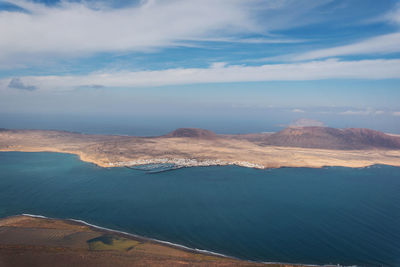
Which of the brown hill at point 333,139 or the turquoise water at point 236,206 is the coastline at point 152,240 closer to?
the turquoise water at point 236,206

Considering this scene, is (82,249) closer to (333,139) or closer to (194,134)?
(194,134)

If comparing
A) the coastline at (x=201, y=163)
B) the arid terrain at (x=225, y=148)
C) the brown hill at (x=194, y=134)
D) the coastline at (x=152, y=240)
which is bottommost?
the coastline at (x=152, y=240)

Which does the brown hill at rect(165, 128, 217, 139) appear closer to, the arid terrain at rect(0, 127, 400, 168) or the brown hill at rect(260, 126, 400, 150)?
the arid terrain at rect(0, 127, 400, 168)

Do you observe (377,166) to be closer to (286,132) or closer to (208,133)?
(286,132)

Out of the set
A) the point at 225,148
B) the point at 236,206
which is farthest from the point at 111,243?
the point at 225,148

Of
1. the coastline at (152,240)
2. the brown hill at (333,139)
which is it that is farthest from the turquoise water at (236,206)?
the brown hill at (333,139)
